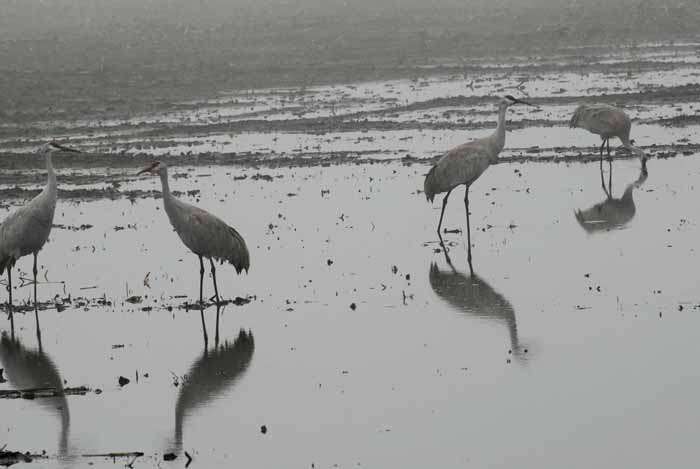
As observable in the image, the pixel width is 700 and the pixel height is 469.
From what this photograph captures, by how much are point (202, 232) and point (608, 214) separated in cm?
631

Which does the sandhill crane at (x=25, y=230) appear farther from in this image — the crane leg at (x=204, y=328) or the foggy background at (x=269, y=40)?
the foggy background at (x=269, y=40)

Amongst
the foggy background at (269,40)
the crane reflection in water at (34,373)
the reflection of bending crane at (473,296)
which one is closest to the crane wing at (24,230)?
the crane reflection in water at (34,373)

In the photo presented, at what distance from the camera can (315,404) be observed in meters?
10.2

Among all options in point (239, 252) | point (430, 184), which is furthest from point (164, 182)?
point (430, 184)

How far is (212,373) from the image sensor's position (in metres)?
11.2

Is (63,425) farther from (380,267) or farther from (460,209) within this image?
(460,209)

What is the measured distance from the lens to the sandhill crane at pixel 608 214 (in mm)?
16266

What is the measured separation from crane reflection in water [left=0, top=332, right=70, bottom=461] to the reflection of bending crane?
3.91 m

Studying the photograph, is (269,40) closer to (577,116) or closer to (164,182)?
(577,116)

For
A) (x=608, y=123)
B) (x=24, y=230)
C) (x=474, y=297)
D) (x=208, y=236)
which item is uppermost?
(x=608, y=123)

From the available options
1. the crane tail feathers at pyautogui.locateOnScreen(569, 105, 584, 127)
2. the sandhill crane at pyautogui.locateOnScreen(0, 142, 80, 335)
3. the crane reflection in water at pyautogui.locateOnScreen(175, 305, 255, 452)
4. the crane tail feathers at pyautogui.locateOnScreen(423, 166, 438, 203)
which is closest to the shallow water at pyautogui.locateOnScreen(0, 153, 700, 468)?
the crane reflection in water at pyautogui.locateOnScreen(175, 305, 255, 452)

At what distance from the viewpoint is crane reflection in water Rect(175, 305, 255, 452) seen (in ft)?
33.7

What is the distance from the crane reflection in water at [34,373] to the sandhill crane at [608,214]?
7.19 meters

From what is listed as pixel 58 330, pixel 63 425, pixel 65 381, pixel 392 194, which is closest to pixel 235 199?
pixel 392 194
